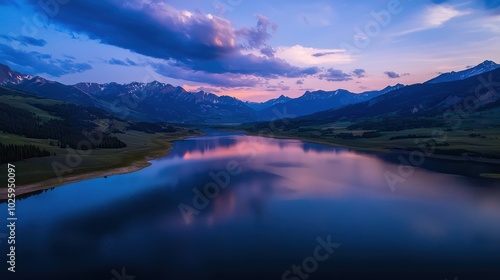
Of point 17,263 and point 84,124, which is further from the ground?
point 84,124

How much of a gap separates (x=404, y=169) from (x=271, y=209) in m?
57.8

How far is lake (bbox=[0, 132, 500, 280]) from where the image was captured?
29.5m

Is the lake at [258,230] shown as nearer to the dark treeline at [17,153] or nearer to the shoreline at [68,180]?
the shoreline at [68,180]

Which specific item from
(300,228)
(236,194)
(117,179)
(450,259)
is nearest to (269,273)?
(300,228)

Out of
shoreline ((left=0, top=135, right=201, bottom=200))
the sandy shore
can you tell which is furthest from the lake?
the sandy shore

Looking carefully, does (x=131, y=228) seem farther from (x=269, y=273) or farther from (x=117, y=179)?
(x=117, y=179)

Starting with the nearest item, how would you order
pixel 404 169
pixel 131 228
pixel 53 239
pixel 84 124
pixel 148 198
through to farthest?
pixel 53 239, pixel 131 228, pixel 148 198, pixel 404 169, pixel 84 124

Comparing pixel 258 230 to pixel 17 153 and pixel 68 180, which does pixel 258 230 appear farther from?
pixel 17 153

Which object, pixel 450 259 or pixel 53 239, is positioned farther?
pixel 53 239

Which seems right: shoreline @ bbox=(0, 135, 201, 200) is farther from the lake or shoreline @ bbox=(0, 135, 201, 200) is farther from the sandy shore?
the lake

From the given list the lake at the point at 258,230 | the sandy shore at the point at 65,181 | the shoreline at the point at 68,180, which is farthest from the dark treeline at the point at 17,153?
the lake at the point at 258,230

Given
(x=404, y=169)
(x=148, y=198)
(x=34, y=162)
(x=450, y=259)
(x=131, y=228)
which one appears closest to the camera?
(x=450, y=259)

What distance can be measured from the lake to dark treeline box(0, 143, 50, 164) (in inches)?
677

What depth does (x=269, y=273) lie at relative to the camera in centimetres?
2870
